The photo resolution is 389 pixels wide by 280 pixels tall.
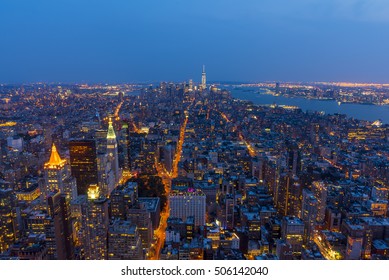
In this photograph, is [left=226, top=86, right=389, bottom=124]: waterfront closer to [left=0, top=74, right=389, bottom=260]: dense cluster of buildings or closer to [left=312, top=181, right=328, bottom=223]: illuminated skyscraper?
[left=0, top=74, right=389, bottom=260]: dense cluster of buildings

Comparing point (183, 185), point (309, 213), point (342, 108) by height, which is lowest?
point (309, 213)

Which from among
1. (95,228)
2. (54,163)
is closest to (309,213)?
(95,228)

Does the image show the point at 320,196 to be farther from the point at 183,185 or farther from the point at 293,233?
the point at 183,185

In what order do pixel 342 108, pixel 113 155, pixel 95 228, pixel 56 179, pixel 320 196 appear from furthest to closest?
pixel 342 108 → pixel 113 155 → pixel 56 179 → pixel 320 196 → pixel 95 228

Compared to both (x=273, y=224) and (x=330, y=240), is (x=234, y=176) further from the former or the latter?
(x=330, y=240)

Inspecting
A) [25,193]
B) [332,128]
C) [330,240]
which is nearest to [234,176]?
[330,240]
